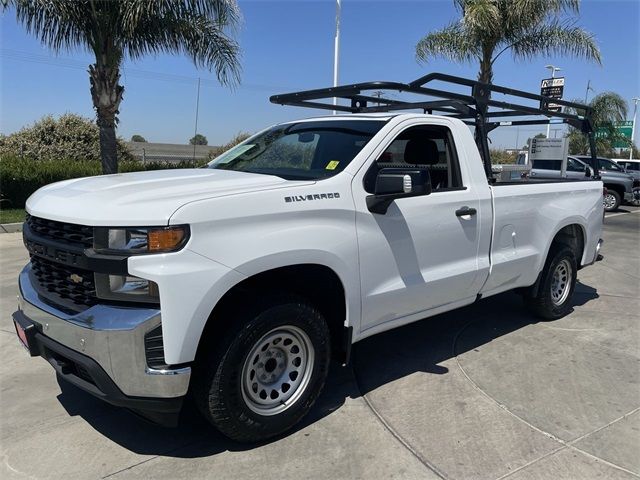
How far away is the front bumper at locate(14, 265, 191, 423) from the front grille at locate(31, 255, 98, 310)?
0.09m

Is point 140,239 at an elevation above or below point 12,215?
above

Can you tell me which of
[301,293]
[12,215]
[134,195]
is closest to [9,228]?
[12,215]

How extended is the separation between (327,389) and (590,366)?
2272 mm

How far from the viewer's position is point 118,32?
1067 centimetres

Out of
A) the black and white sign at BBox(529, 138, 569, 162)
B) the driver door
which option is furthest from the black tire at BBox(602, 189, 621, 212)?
the driver door

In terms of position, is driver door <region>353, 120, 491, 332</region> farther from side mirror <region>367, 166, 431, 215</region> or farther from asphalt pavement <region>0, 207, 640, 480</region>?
asphalt pavement <region>0, 207, 640, 480</region>

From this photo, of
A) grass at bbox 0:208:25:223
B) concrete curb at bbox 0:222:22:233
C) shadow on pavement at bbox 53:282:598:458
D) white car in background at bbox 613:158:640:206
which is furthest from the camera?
white car in background at bbox 613:158:640:206

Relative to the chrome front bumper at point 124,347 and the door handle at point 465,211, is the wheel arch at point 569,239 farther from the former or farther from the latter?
the chrome front bumper at point 124,347

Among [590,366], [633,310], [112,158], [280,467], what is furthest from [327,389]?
[112,158]

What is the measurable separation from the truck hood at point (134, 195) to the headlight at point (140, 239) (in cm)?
4

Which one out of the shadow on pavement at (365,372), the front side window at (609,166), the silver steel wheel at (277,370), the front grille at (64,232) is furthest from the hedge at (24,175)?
the front side window at (609,166)

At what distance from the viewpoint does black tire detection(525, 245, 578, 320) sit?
18.0ft

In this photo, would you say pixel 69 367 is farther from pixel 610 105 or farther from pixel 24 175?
pixel 610 105

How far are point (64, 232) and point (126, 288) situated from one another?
0.57 meters
